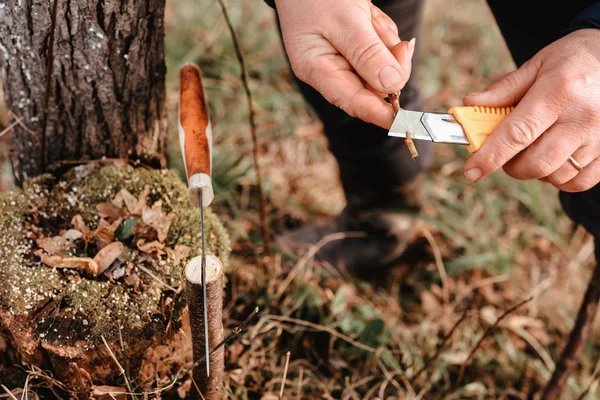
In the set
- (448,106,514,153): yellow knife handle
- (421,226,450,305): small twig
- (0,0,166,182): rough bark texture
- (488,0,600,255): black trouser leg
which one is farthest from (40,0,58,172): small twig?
(421,226,450,305): small twig

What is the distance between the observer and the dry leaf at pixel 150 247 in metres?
1.49

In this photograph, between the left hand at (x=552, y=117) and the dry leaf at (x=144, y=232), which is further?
the dry leaf at (x=144, y=232)

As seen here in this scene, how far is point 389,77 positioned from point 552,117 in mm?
425

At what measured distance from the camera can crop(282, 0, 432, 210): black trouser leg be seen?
2.04 metres

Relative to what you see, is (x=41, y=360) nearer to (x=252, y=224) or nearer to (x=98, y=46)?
(x=98, y=46)

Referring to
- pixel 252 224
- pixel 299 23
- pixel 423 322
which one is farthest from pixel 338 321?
pixel 299 23

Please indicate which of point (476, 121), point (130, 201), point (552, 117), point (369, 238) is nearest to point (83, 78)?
point (130, 201)

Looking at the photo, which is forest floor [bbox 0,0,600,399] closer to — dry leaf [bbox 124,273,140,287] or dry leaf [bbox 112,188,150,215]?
dry leaf [bbox 124,273,140,287]

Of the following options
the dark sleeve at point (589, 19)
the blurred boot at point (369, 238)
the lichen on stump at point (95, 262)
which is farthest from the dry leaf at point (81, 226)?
the dark sleeve at point (589, 19)

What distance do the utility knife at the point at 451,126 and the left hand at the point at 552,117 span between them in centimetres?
4

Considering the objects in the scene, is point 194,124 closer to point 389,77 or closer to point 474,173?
point 389,77

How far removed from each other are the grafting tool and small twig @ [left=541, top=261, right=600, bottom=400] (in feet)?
4.52

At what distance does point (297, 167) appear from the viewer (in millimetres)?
3115

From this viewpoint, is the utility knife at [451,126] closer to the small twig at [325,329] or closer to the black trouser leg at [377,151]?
the black trouser leg at [377,151]
